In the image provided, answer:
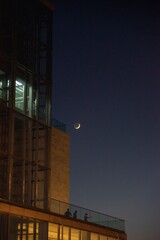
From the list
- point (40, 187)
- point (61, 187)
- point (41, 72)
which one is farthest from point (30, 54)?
point (61, 187)

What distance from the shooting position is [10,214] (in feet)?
126

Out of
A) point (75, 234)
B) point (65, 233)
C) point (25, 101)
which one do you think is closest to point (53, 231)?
point (65, 233)

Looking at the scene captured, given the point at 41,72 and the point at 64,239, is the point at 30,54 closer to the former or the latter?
the point at 41,72

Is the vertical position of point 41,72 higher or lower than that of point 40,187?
higher

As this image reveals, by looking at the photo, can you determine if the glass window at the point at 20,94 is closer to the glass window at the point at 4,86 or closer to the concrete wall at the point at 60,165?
the glass window at the point at 4,86

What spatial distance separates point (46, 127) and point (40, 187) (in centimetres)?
432

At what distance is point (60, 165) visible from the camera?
52156mm

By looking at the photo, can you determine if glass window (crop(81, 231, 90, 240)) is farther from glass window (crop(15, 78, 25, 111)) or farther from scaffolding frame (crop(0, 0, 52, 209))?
glass window (crop(15, 78, 25, 111))

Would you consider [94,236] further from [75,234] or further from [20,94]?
[20,94]

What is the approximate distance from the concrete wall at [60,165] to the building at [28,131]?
3768 millimetres

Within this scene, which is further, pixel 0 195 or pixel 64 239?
pixel 64 239

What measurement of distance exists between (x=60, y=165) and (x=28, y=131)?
30.5 ft

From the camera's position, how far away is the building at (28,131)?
4050 centimetres

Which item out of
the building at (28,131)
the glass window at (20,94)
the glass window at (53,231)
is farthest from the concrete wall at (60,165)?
the glass window at (20,94)
